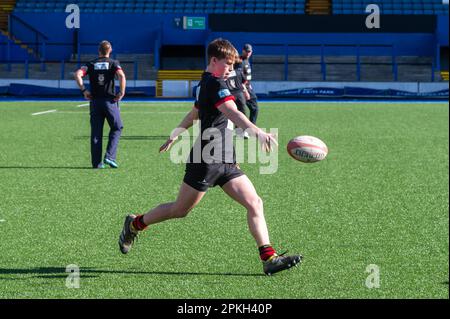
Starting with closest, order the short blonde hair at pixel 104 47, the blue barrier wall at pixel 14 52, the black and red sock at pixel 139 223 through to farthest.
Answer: the black and red sock at pixel 139 223 < the short blonde hair at pixel 104 47 < the blue barrier wall at pixel 14 52

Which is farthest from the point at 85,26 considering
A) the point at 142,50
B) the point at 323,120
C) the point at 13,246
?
the point at 13,246

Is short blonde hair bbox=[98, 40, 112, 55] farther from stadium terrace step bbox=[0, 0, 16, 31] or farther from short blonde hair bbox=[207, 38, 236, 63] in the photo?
→ stadium terrace step bbox=[0, 0, 16, 31]

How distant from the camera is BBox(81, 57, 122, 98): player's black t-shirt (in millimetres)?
14250

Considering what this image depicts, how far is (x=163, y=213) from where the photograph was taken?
728 cm

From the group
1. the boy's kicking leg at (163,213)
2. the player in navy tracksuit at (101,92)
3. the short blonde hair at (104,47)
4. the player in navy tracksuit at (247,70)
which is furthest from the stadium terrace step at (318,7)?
the boy's kicking leg at (163,213)

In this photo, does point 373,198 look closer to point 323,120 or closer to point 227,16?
point 323,120

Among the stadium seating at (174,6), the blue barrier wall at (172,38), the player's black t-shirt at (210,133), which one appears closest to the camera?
the player's black t-shirt at (210,133)

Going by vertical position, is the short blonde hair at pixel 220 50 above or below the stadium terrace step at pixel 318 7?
below

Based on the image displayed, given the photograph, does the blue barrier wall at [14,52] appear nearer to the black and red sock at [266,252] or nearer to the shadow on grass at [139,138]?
the shadow on grass at [139,138]

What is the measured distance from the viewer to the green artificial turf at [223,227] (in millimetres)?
6625

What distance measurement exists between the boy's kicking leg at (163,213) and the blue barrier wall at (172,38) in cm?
4370

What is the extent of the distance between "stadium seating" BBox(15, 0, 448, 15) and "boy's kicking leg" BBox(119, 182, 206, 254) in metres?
46.2

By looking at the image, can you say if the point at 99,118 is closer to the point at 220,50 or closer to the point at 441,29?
the point at 220,50

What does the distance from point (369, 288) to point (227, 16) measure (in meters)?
45.3
